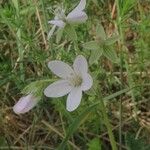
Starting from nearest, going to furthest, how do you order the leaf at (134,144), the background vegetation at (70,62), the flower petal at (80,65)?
1. the flower petal at (80,65)
2. the leaf at (134,144)
3. the background vegetation at (70,62)

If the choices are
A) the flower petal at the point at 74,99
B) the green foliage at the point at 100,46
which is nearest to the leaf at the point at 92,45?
the green foliage at the point at 100,46

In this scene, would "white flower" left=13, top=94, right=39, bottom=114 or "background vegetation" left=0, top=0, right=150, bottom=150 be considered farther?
"background vegetation" left=0, top=0, right=150, bottom=150

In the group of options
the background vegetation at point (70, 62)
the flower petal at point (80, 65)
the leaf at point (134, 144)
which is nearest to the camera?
the flower petal at point (80, 65)

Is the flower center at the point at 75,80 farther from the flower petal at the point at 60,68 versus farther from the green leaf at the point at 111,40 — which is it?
the green leaf at the point at 111,40

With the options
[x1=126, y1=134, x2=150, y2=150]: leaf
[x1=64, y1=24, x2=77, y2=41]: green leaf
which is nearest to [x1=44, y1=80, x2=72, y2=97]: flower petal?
[x1=64, y1=24, x2=77, y2=41]: green leaf

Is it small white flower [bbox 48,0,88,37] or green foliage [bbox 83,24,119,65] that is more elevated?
small white flower [bbox 48,0,88,37]

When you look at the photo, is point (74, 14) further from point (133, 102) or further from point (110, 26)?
point (110, 26)

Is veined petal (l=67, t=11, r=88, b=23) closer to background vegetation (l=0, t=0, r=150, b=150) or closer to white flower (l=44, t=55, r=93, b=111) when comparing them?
white flower (l=44, t=55, r=93, b=111)
